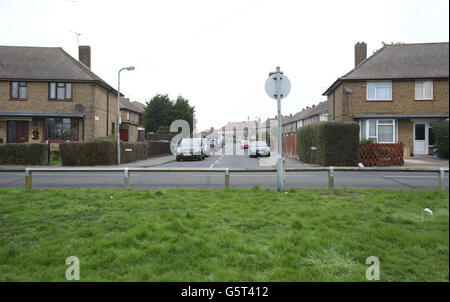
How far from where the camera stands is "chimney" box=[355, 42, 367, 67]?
97.1 ft

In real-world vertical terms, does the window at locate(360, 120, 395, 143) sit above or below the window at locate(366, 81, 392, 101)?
below

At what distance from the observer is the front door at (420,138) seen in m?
25.2

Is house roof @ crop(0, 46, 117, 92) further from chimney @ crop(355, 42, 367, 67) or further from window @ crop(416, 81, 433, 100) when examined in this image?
window @ crop(416, 81, 433, 100)

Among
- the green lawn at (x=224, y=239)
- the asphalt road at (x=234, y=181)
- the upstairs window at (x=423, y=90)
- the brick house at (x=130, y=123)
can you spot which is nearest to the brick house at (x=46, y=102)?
the brick house at (x=130, y=123)

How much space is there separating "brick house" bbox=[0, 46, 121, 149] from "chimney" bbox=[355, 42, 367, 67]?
2334 centimetres

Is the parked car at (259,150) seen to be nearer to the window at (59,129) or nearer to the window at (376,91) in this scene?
the window at (376,91)

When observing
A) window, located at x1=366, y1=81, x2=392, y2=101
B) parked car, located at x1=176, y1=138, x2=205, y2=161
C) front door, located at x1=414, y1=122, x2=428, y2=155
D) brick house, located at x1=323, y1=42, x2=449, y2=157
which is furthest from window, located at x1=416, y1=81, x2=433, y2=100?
parked car, located at x1=176, y1=138, x2=205, y2=161

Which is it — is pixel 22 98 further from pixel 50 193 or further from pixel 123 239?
pixel 123 239

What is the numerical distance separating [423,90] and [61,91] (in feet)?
95.8

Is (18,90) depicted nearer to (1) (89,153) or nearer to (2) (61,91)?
(2) (61,91)

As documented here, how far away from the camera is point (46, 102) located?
27.3 meters

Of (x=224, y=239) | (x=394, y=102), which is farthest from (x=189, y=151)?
(x=224, y=239)
